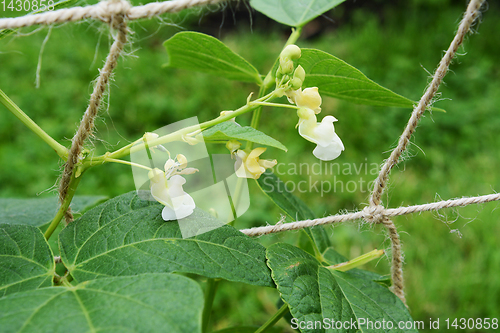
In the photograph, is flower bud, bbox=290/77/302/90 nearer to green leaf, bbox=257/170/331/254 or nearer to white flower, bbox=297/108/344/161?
white flower, bbox=297/108/344/161

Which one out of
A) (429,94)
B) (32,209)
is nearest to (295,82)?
(429,94)

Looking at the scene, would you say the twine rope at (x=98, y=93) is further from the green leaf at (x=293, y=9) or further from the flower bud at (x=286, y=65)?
the green leaf at (x=293, y=9)

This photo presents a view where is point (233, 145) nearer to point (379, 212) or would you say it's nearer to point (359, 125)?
point (379, 212)

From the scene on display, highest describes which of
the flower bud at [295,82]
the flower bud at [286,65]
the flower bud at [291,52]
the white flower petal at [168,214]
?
the flower bud at [291,52]

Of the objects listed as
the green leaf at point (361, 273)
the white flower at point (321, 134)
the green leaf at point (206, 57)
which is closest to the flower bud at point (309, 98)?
the white flower at point (321, 134)

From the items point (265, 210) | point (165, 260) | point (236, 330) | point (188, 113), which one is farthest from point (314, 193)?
point (165, 260)

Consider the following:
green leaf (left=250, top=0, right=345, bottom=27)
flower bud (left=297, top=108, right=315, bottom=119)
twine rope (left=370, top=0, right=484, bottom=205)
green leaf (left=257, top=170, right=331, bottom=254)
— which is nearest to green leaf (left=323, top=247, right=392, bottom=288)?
green leaf (left=257, top=170, right=331, bottom=254)

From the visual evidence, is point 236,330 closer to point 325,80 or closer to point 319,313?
point 319,313
